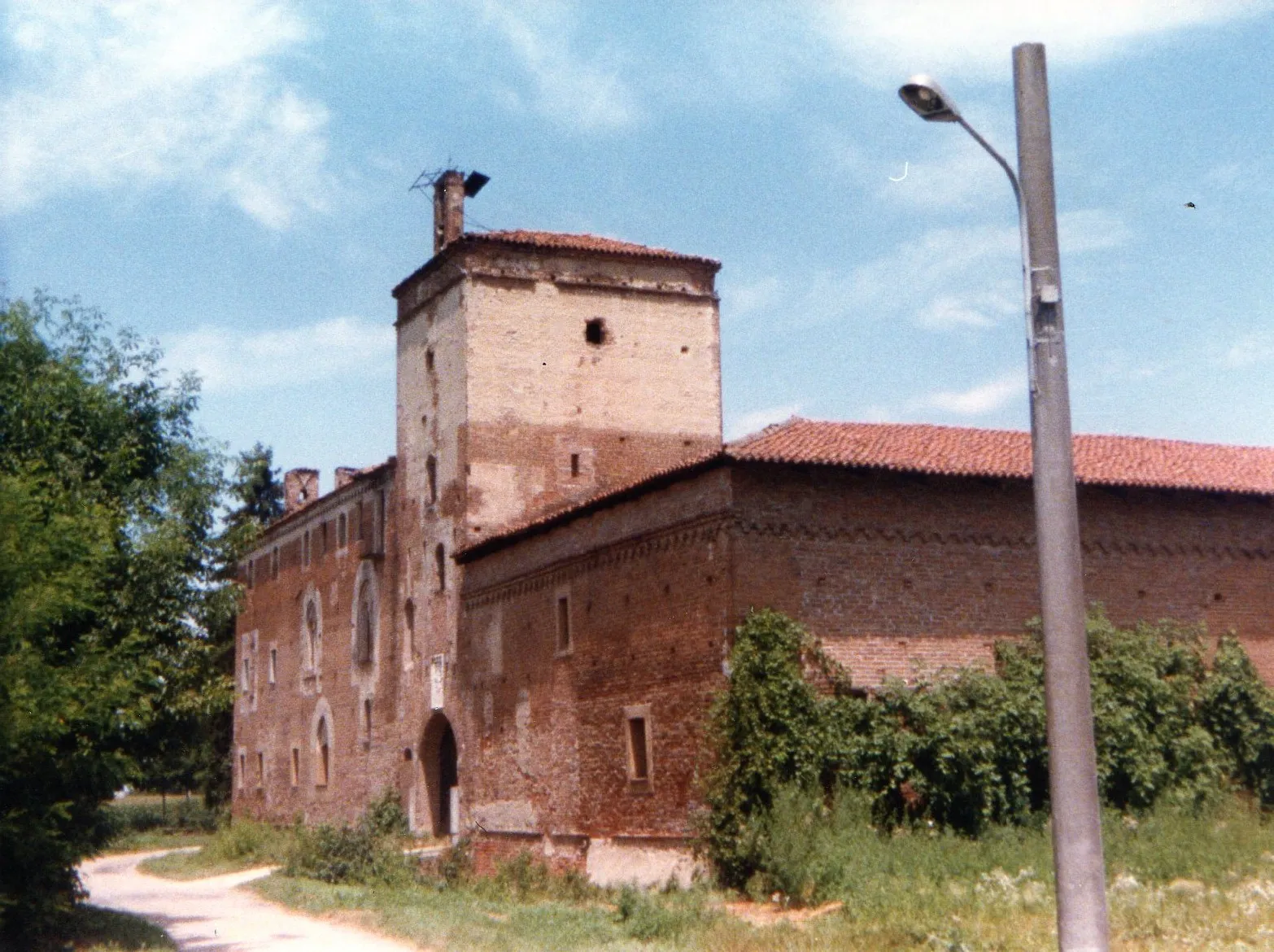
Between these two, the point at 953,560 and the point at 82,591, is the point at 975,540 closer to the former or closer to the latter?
the point at 953,560

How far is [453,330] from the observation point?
3064 cm

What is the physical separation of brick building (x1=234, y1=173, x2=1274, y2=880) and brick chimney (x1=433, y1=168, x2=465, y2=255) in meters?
0.06

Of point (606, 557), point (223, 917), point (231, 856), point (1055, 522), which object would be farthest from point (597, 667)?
point (1055, 522)

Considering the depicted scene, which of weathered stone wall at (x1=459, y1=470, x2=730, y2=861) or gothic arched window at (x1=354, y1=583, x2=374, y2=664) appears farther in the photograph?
gothic arched window at (x1=354, y1=583, x2=374, y2=664)

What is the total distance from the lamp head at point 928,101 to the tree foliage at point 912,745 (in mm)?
12445

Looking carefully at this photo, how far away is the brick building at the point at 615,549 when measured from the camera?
20.8 m

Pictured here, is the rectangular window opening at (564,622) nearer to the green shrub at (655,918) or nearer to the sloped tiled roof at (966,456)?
the sloped tiled roof at (966,456)

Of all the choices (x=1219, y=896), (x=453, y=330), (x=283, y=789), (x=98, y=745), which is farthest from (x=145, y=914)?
(x=283, y=789)

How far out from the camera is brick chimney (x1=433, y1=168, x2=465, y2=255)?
3331cm

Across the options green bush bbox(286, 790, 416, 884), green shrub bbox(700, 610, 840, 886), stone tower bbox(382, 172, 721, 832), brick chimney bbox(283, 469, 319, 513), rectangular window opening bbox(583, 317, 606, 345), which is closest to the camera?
green shrub bbox(700, 610, 840, 886)

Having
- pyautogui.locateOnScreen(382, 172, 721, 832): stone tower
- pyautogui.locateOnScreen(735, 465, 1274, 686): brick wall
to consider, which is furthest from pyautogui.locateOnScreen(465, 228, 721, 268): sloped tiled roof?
pyautogui.locateOnScreen(735, 465, 1274, 686): brick wall

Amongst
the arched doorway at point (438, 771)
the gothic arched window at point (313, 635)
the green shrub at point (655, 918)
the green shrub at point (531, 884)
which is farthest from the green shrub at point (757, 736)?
the gothic arched window at point (313, 635)

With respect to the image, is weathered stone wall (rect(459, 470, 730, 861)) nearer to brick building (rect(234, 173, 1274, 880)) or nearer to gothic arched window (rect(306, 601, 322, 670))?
brick building (rect(234, 173, 1274, 880))

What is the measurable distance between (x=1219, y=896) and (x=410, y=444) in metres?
22.6
